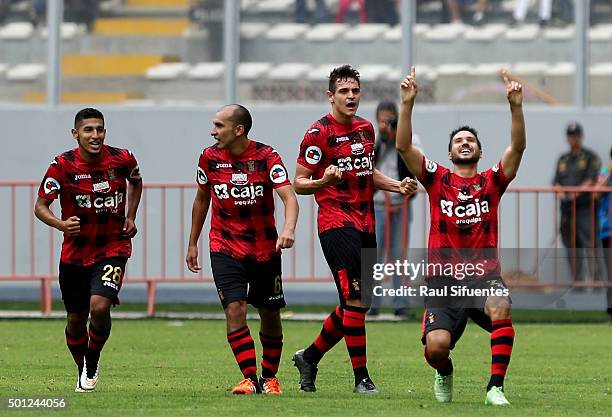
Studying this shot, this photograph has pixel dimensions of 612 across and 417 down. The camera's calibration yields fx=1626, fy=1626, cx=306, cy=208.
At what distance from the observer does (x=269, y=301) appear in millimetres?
10570

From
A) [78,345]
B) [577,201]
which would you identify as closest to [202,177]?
[78,345]

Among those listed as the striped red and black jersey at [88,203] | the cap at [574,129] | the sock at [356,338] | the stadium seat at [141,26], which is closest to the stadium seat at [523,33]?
the cap at [574,129]

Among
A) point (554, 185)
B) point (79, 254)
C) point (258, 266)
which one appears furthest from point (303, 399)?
point (554, 185)

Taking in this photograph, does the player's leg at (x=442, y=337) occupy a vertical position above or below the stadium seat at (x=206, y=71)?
below

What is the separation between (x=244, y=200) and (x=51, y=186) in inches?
53.2

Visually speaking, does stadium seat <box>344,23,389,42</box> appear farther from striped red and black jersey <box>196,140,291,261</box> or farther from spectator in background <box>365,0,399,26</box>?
striped red and black jersey <box>196,140,291,261</box>

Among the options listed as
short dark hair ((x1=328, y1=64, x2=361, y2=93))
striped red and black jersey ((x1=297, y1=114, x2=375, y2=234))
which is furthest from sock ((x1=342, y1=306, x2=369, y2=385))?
short dark hair ((x1=328, y1=64, x2=361, y2=93))

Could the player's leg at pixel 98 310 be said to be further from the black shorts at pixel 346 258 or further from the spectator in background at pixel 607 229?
the spectator in background at pixel 607 229

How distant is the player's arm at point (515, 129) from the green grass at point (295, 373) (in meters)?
1.46

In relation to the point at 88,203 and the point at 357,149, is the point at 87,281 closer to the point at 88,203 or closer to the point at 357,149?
the point at 88,203

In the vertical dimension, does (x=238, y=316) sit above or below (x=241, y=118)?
below

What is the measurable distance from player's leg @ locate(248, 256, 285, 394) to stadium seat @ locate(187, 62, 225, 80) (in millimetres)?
9905

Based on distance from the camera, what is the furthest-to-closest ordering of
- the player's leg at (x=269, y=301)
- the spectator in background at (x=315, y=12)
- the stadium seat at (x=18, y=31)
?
the stadium seat at (x=18, y=31) → the spectator in background at (x=315, y=12) → the player's leg at (x=269, y=301)

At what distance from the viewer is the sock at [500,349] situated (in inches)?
380
